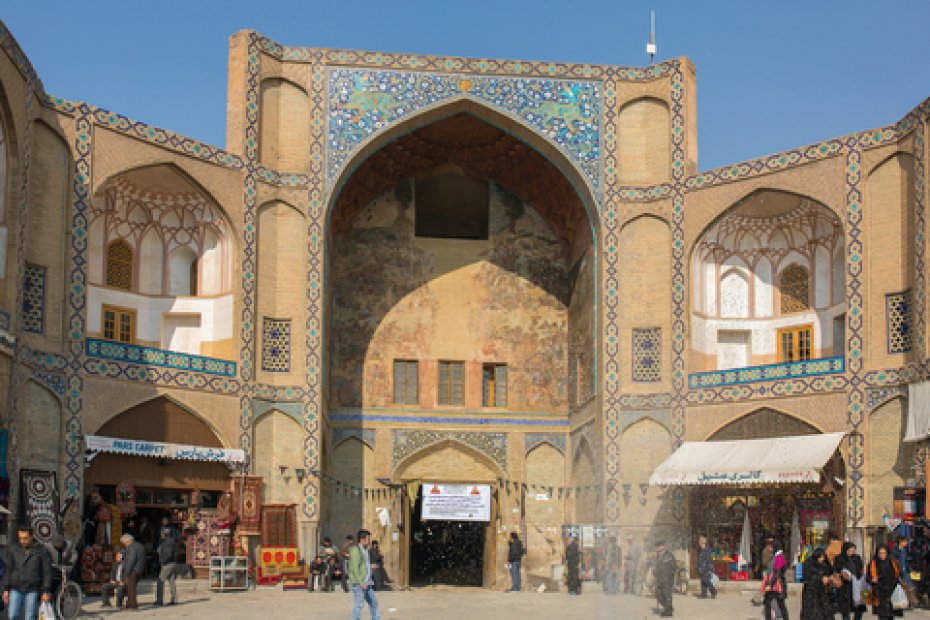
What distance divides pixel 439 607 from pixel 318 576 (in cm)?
400

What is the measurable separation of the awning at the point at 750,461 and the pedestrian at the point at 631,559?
1.28m

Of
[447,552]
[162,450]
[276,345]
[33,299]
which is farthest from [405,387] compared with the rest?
[33,299]

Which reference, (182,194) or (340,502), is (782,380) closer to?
(340,502)

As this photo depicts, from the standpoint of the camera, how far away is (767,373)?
2348cm

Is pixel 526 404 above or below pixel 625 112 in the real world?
below

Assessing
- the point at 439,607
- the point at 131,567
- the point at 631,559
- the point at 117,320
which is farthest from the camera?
the point at 631,559

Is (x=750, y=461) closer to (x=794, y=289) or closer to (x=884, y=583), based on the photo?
(x=794, y=289)

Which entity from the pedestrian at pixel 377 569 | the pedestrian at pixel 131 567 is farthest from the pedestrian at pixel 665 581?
the pedestrian at pixel 131 567

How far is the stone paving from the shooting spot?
1686 cm

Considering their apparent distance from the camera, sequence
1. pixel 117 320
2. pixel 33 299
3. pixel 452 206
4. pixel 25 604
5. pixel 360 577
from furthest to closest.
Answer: pixel 452 206
pixel 117 320
pixel 33 299
pixel 360 577
pixel 25 604

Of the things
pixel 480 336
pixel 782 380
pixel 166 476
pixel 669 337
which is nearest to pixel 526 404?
pixel 480 336

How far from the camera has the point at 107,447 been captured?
21484 mm

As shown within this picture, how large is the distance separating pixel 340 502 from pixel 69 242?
868 cm

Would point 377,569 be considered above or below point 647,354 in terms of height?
below
